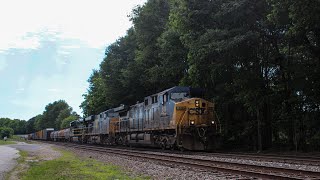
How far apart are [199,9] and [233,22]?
2415 millimetres

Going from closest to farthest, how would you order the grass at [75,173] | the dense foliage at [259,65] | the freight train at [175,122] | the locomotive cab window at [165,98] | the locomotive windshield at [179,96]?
the grass at [75,173], the dense foliage at [259,65], the freight train at [175,122], the locomotive windshield at [179,96], the locomotive cab window at [165,98]

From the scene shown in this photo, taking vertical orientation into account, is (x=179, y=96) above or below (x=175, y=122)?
above

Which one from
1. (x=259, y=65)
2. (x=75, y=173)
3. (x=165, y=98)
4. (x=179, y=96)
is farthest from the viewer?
(x=165, y=98)

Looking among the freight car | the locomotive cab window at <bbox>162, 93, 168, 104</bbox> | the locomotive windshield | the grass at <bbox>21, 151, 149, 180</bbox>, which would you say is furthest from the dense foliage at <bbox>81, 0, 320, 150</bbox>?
the grass at <bbox>21, 151, 149, 180</bbox>

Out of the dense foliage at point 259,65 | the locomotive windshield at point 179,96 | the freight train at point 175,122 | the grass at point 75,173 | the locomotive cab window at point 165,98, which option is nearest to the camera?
the grass at point 75,173

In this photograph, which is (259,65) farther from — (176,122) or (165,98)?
(176,122)

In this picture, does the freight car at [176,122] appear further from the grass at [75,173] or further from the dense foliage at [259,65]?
the grass at [75,173]

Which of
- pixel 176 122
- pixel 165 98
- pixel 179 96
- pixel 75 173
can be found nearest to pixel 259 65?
pixel 179 96

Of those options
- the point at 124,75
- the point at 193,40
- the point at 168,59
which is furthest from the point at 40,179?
the point at 124,75

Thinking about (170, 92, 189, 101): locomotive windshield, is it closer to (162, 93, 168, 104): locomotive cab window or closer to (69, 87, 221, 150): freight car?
(69, 87, 221, 150): freight car

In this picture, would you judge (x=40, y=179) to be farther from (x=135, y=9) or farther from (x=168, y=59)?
(x=135, y=9)

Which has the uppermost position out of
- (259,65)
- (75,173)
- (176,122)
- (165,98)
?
(259,65)

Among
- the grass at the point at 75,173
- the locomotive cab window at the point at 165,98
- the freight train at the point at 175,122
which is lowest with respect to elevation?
the grass at the point at 75,173

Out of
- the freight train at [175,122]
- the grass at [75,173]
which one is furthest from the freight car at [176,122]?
the grass at [75,173]
